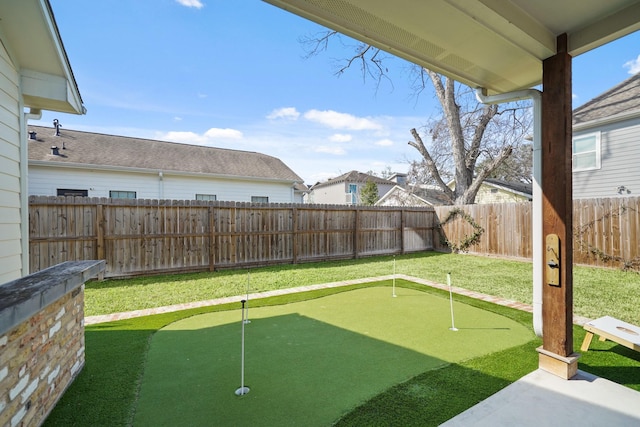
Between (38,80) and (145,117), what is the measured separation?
13.4 m

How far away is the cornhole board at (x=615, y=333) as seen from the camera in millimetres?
2728

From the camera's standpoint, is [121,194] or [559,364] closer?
[559,364]

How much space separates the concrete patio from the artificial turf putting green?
627 mm

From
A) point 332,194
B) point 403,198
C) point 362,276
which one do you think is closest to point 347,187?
point 332,194

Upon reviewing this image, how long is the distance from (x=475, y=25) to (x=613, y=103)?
1201cm

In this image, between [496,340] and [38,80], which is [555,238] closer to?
[496,340]

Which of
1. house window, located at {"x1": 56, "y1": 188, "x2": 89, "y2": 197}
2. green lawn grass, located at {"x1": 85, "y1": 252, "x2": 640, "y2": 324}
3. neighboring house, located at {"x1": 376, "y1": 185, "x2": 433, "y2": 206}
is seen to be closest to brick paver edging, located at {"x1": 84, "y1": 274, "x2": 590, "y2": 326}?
green lawn grass, located at {"x1": 85, "y1": 252, "x2": 640, "y2": 324}

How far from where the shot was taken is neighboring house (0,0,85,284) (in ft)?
9.31

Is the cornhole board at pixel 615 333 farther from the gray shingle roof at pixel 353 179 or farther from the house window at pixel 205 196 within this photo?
the gray shingle roof at pixel 353 179

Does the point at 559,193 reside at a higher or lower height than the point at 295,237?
higher

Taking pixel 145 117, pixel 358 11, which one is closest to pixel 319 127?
pixel 145 117

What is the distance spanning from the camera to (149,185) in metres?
12.6

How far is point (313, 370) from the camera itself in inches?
111

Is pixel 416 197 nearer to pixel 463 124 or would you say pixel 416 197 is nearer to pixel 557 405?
pixel 463 124
